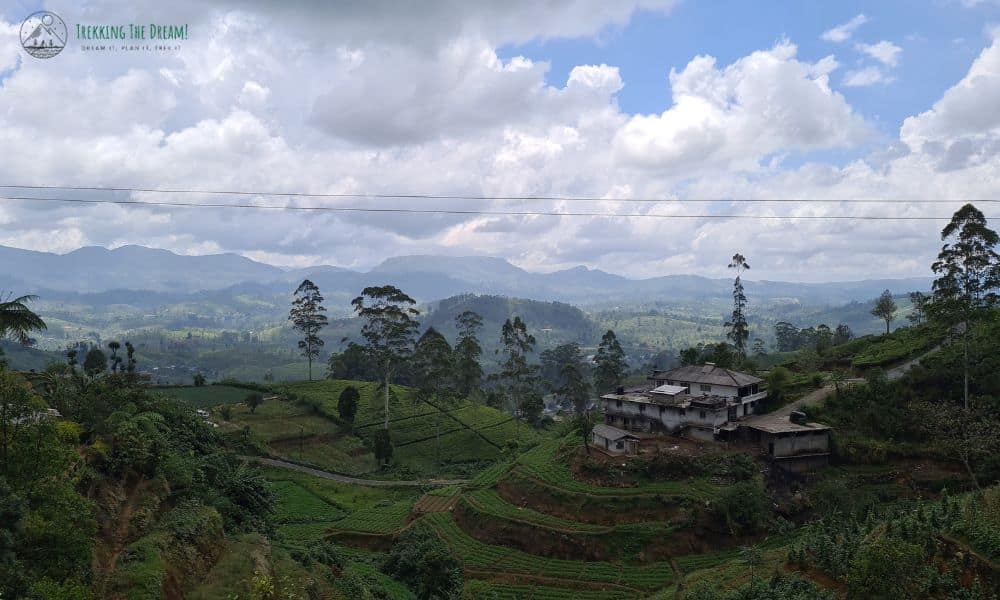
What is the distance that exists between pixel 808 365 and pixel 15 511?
5781cm

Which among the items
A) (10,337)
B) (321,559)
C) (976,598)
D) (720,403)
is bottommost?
(321,559)

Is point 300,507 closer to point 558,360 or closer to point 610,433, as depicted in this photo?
point 610,433

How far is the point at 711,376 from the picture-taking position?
4416cm

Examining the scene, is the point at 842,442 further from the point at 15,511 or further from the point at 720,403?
the point at 15,511

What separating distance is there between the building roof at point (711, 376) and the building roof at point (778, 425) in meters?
3.00

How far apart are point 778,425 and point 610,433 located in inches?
454

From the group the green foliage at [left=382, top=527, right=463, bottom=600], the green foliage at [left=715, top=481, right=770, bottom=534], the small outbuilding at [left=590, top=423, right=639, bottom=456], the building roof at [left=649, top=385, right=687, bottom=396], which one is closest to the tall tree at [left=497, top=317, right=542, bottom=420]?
the building roof at [left=649, top=385, right=687, bottom=396]

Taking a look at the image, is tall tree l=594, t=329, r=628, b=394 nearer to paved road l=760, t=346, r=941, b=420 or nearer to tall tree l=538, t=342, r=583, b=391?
paved road l=760, t=346, r=941, b=420

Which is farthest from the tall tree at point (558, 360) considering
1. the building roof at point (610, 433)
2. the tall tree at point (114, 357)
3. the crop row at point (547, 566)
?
the crop row at point (547, 566)

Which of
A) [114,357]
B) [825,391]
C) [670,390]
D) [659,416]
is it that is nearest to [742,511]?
[659,416]

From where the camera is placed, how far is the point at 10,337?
76.7 feet

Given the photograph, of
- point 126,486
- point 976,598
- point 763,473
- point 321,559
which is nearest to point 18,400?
point 126,486

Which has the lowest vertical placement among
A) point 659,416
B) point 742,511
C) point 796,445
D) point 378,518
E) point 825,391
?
point 378,518

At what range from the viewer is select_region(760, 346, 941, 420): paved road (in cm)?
4250
